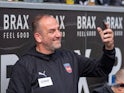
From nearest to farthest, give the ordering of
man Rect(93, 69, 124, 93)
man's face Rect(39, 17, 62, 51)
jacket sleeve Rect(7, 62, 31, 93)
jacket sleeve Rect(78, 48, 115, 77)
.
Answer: man Rect(93, 69, 124, 93) → jacket sleeve Rect(7, 62, 31, 93) → man's face Rect(39, 17, 62, 51) → jacket sleeve Rect(78, 48, 115, 77)

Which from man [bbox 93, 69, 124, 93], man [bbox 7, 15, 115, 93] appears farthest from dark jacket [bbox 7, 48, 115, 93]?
man [bbox 93, 69, 124, 93]

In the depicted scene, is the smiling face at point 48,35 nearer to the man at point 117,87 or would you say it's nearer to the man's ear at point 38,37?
the man's ear at point 38,37

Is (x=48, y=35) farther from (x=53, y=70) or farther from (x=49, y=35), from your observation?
(x=53, y=70)

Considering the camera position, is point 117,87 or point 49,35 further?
point 49,35

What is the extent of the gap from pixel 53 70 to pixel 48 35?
0.28m

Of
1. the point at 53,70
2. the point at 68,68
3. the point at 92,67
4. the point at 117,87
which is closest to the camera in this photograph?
the point at 117,87

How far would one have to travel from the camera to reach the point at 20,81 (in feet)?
10.8

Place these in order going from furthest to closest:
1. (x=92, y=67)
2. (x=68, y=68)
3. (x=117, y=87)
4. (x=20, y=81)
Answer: (x=92, y=67) → (x=68, y=68) → (x=20, y=81) → (x=117, y=87)

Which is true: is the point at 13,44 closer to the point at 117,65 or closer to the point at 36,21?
the point at 36,21

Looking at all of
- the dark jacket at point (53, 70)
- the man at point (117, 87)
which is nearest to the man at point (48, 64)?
the dark jacket at point (53, 70)

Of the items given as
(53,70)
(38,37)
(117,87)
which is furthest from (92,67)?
(117,87)

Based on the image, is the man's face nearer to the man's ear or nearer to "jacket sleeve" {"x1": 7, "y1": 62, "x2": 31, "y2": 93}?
the man's ear

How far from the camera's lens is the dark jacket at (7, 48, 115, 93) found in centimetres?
333

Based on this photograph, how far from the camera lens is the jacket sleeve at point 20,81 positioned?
3291 millimetres
